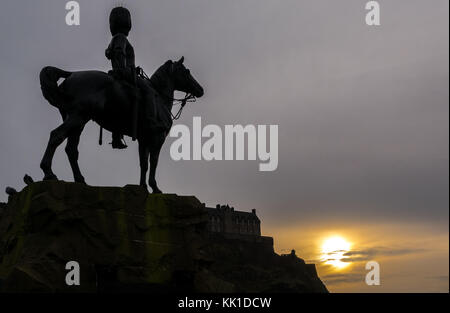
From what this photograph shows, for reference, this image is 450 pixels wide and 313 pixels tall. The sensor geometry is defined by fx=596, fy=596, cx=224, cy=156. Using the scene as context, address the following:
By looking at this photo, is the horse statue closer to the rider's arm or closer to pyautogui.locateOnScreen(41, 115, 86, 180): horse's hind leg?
pyautogui.locateOnScreen(41, 115, 86, 180): horse's hind leg

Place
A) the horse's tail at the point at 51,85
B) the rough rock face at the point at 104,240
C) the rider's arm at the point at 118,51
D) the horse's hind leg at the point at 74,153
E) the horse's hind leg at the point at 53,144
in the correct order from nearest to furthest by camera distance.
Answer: the rough rock face at the point at 104,240 < the horse's hind leg at the point at 53,144 < the horse's tail at the point at 51,85 < the horse's hind leg at the point at 74,153 < the rider's arm at the point at 118,51

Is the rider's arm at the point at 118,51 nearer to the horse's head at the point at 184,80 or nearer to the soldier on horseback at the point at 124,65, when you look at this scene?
the soldier on horseback at the point at 124,65

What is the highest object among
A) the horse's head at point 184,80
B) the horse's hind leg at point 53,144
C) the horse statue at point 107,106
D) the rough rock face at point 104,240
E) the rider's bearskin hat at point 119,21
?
the rider's bearskin hat at point 119,21

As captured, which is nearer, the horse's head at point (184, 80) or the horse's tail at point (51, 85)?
the horse's tail at point (51, 85)

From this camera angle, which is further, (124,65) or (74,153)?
(124,65)

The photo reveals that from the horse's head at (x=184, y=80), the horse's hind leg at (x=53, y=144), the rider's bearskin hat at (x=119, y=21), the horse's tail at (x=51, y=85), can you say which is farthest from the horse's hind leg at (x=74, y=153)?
the horse's head at (x=184, y=80)

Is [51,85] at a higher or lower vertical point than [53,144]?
higher

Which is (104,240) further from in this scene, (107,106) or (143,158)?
(107,106)

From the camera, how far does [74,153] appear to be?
1365cm

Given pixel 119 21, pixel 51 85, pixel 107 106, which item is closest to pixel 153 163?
pixel 107 106

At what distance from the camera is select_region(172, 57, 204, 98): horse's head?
1548cm

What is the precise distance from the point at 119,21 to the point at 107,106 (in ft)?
7.52

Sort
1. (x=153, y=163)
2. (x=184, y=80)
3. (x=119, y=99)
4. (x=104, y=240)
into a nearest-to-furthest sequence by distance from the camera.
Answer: (x=104, y=240) → (x=119, y=99) → (x=153, y=163) → (x=184, y=80)

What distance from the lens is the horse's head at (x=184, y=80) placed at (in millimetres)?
15484
